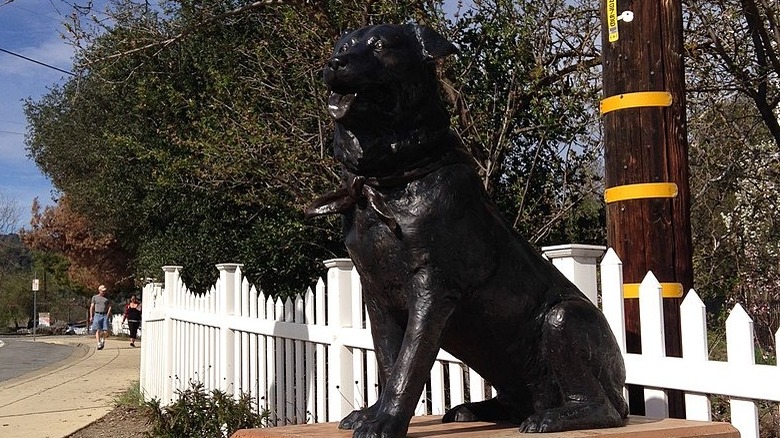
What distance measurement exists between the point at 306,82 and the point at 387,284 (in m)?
4.97

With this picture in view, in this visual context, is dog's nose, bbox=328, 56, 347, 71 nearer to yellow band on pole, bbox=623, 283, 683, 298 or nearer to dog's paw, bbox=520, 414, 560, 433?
dog's paw, bbox=520, 414, 560, 433

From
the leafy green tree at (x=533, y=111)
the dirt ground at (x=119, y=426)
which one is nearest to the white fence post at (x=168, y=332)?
the dirt ground at (x=119, y=426)

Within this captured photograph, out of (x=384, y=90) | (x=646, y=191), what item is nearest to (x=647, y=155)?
(x=646, y=191)

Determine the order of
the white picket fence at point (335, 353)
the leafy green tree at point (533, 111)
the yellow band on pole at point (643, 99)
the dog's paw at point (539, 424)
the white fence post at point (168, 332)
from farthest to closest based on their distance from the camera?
the white fence post at point (168, 332), the leafy green tree at point (533, 111), the yellow band on pole at point (643, 99), the white picket fence at point (335, 353), the dog's paw at point (539, 424)

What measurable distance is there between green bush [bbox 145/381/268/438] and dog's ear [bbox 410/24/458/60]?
13.3 ft

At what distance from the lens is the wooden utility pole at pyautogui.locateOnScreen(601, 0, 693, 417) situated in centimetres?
326

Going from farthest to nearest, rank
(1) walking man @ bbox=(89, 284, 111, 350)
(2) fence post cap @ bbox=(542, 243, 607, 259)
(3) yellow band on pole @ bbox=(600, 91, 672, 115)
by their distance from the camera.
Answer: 1. (1) walking man @ bbox=(89, 284, 111, 350)
2. (3) yellow band on pole @ bbox=(600, 91, 672, 115)
3. (2) fence post cap @ bbox=(542, 243, 607, 259)

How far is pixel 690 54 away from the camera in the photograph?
553 centimetres

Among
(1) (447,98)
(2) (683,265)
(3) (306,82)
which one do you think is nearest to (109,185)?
(3) (306,82)

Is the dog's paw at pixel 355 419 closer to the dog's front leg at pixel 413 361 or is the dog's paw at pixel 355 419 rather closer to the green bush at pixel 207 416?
the dog's front leg at pixel 413 361

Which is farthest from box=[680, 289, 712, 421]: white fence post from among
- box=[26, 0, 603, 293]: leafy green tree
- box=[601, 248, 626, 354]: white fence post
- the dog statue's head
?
box=[26, 0, 603, 293]: leafy green tree

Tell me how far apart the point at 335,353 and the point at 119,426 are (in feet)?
15.7

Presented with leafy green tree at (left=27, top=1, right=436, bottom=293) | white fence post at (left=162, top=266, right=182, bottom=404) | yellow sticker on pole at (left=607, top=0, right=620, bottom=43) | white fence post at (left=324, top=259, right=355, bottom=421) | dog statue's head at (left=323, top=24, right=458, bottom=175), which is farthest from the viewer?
white fence post at (left=162, top=266, right=182, bottom=404)

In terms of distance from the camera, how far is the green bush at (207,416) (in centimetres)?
579
